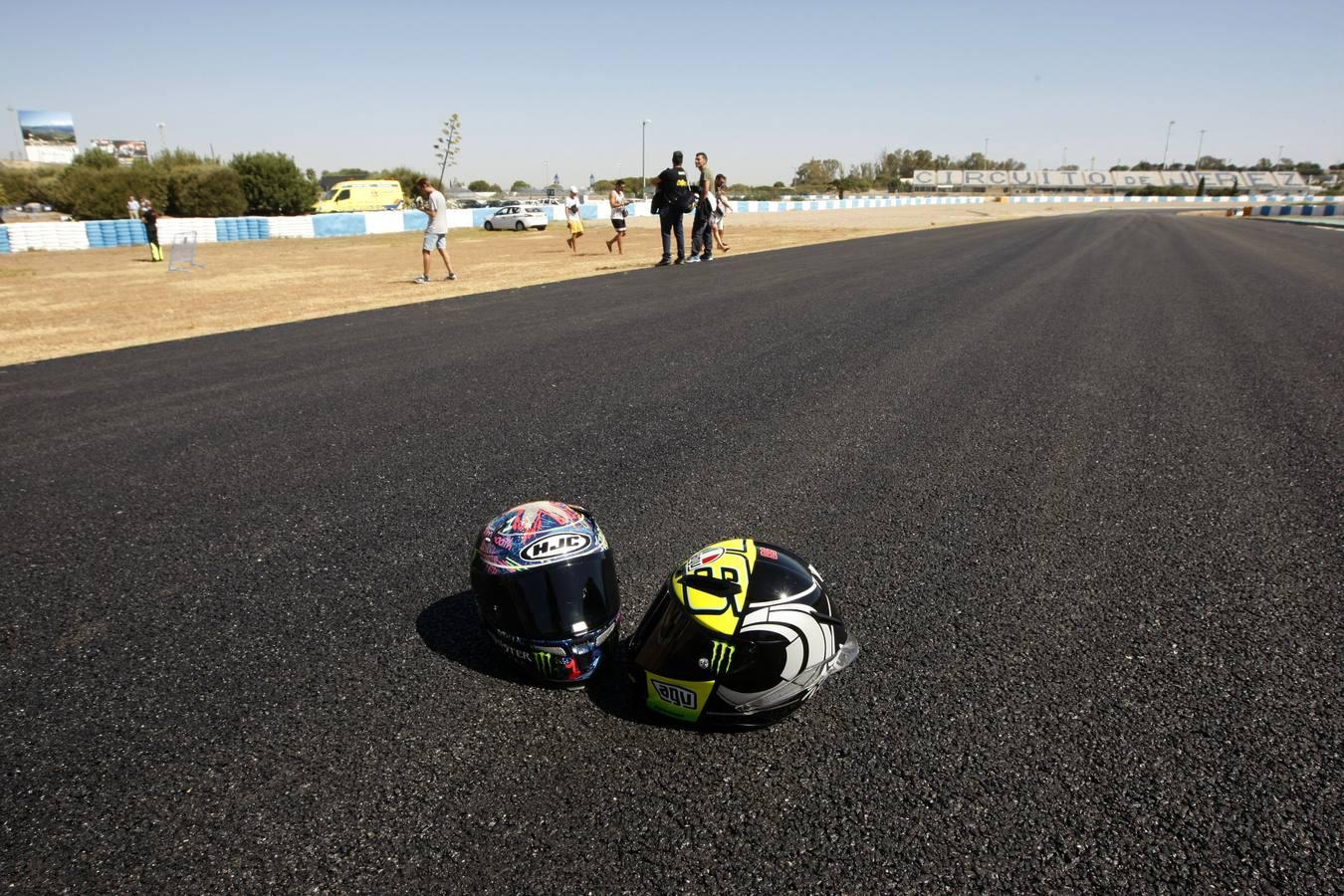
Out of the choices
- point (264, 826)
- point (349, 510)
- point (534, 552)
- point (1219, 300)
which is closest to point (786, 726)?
point (534, 552)

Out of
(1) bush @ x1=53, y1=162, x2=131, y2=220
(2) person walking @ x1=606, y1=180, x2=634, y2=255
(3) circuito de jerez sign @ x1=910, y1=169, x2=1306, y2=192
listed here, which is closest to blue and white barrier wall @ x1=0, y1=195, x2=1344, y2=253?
(2) person walking @ x1=606, y1=180, x2=634, y2=255

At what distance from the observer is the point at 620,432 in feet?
17.8

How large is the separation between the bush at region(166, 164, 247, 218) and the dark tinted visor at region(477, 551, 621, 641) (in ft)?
167

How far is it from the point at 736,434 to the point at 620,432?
85 cm

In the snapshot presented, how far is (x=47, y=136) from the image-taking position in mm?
107312

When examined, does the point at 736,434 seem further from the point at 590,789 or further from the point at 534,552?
the point at 590,789

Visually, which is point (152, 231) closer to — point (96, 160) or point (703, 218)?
point (703, 218)

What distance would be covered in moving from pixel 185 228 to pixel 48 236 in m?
4.62

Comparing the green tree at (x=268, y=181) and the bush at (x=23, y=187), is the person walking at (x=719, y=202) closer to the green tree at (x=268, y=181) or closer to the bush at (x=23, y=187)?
the green tree at (x=268, y=181)

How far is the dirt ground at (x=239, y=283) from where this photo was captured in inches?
408

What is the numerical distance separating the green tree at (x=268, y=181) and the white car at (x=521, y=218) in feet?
59.7

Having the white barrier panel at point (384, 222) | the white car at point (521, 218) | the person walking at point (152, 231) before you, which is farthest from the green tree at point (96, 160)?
the person walking at point (152, 231)

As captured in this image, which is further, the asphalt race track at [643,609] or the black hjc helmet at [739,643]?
the black hjc helmet at [739,643]

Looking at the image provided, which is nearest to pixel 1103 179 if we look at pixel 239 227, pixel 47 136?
pixel 239 227
